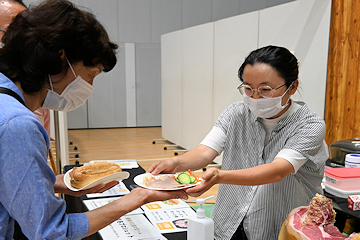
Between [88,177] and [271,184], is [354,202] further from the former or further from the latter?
[88,177]

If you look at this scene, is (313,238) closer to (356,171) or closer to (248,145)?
(248,145)

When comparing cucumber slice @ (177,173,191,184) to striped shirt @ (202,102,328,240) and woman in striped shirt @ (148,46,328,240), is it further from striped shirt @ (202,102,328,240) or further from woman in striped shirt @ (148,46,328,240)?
striped shirt @ (202,102,328,240)

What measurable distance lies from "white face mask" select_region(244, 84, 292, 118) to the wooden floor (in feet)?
10.5

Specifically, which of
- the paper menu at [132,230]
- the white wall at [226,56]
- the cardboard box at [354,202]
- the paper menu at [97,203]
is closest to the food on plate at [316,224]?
the cardboard box at [354,202]

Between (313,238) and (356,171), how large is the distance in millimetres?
735

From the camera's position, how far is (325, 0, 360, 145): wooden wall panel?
3037 mm

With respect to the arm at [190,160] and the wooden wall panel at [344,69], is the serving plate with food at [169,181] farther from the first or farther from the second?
the wooden wall panel at [344,69]

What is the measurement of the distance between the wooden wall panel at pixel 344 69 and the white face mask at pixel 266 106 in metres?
1.96

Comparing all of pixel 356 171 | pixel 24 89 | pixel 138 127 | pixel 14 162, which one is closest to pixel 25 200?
pixel 14 162

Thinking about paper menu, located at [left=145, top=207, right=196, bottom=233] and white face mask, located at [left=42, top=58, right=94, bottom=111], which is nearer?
white face mask, located at [left=42, top=58, right=94, bottom=111]

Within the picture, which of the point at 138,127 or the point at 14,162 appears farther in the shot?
the point at 138,127

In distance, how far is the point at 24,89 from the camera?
37.9 inches

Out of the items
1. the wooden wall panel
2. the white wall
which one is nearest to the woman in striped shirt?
the wooden wall panel

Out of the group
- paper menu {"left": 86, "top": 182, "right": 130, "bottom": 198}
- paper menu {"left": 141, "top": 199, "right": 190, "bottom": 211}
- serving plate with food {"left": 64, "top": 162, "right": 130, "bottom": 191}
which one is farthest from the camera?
paper menu {"left": 86, "top": 182, "right": 130, "bottom": 198}
